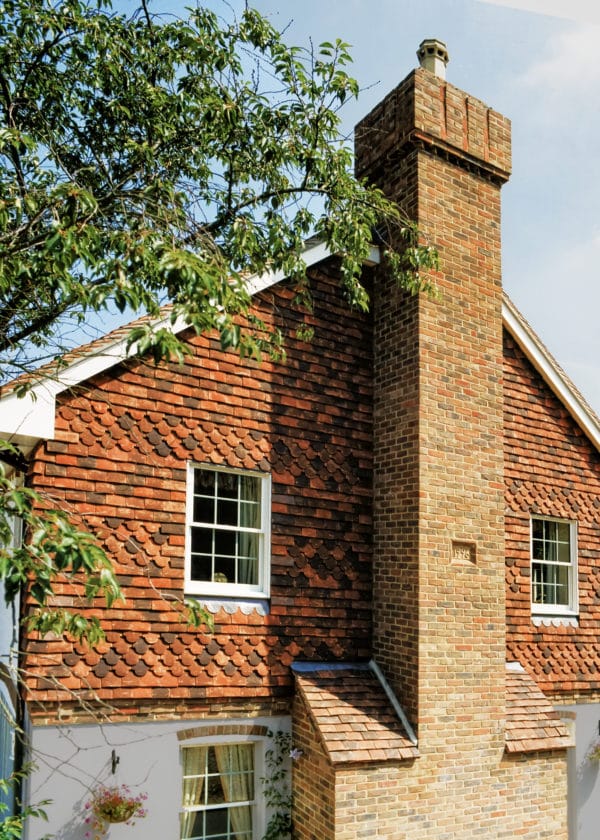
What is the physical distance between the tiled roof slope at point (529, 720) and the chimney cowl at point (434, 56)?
325 inches

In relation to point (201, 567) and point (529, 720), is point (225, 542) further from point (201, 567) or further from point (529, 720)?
point (529, 720)

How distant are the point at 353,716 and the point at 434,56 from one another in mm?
8548

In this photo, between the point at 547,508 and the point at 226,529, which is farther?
the point at 547,508

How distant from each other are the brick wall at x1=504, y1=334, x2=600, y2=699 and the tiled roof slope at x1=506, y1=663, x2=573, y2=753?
0.46 metres

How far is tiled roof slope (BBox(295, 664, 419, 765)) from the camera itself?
23.7ft

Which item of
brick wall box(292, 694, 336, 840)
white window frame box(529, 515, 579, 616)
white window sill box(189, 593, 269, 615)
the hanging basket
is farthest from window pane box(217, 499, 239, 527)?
white window frame box(529, 515, 579, 616)

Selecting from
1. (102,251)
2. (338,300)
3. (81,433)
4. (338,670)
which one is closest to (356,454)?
(338,300)

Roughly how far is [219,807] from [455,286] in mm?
6799

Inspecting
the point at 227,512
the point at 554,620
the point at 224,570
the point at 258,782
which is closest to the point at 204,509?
the point at 227,512

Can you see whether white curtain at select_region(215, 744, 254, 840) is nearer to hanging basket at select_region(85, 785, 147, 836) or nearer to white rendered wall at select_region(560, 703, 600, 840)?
hanging basket at select_region(85, 785, 147, 836)

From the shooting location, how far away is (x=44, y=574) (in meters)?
3.87

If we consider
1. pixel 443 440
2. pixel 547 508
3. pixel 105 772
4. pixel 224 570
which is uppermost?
pixel 443 440

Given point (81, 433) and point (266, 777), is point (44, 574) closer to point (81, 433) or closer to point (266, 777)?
point (81, 433)

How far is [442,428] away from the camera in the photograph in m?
8.47
